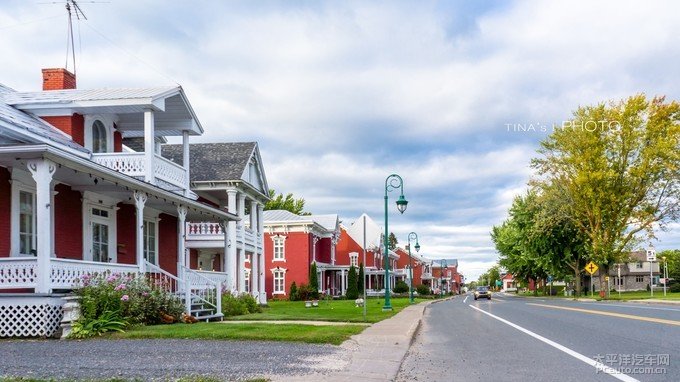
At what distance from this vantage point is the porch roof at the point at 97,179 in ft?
47.9

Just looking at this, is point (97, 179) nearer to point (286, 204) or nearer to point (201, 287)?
point (201, 287)

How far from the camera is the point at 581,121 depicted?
53562mm

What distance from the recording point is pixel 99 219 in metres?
21.6

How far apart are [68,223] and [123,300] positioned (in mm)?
5252

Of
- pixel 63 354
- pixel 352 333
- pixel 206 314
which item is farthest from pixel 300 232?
pixel 63 354

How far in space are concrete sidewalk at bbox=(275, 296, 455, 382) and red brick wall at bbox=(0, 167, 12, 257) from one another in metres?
9.25

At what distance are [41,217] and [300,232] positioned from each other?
45.0m

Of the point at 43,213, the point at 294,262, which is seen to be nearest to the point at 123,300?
the point at 43,213

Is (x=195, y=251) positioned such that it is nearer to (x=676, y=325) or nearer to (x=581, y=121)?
(x=676, y=325)

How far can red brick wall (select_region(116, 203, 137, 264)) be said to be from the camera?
23.2 meters

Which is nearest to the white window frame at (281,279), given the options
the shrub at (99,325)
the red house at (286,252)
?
the red house at (286,252)

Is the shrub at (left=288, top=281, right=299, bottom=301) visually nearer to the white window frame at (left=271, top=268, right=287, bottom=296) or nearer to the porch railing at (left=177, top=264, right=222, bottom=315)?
the white window frame at (left=271, top=268, right=287, bottom=296)

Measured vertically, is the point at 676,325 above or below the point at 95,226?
below

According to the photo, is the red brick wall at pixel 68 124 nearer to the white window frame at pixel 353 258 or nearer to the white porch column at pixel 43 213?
the white porch column at pixel 43 213
